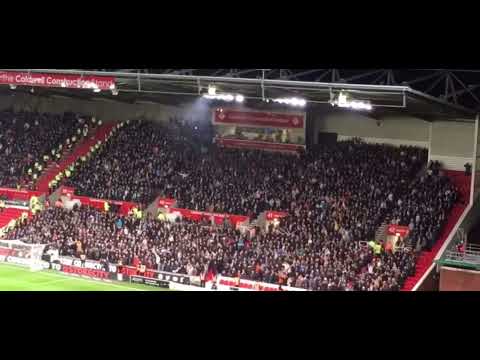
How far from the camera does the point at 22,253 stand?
29719 millimetres

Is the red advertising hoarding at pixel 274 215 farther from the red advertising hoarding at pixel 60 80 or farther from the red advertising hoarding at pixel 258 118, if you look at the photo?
the red advertising hoarding at pixel 60 80

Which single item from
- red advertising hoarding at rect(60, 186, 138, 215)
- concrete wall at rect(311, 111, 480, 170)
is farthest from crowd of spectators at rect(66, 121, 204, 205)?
concrete wall at rect(311, 111, 480, 170)

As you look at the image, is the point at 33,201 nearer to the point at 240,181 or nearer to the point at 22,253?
the point at 22,253

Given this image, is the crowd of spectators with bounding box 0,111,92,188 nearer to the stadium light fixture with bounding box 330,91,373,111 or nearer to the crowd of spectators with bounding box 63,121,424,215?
the crowd of spectators with bounding box 63,121,424,215

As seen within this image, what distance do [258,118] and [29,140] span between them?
14.0m

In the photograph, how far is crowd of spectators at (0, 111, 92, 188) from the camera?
37.3 meters

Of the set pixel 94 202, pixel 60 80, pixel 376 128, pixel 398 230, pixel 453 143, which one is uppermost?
pixel 60 80

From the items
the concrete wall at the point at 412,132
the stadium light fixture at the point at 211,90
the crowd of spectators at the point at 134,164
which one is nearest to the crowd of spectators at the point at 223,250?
the crowd of spectators at the point at 134,164

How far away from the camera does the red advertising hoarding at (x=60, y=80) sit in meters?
28.1

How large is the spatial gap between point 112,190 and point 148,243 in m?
6.11

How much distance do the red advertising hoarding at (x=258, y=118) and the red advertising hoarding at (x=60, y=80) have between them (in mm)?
8606

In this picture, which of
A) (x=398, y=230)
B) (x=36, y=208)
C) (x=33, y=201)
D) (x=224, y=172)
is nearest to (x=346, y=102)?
(x=398, y=230)

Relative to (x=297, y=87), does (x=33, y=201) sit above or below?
below

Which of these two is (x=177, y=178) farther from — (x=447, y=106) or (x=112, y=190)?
(x=447, y=106)
